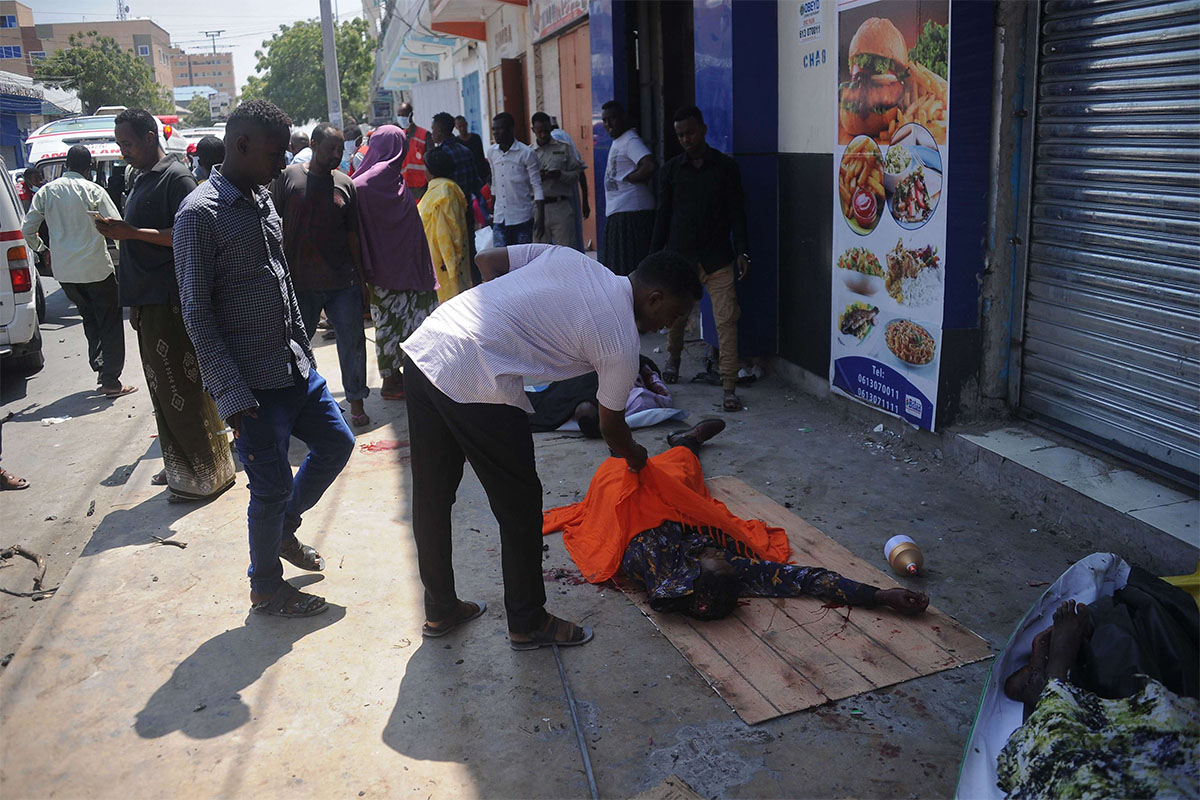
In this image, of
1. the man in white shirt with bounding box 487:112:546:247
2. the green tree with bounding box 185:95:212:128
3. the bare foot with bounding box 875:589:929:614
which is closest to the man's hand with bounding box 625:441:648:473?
the bare foot with bounding box 875:589:929:614

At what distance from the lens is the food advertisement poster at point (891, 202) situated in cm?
479

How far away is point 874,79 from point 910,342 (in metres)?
1.48

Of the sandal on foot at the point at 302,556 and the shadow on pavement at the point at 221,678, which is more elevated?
the sandal on foot at the point at 302,556

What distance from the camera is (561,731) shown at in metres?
2.97

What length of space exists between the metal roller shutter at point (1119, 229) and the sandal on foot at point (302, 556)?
11.8 feet

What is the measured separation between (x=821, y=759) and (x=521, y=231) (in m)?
7.22

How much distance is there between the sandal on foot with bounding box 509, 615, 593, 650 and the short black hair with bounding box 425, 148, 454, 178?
4.93 meters

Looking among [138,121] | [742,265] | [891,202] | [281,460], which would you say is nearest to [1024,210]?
[891,202]

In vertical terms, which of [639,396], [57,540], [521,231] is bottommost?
[57,540]

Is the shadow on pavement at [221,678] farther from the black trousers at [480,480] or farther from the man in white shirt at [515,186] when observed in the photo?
the man in white shirt at [515,186]

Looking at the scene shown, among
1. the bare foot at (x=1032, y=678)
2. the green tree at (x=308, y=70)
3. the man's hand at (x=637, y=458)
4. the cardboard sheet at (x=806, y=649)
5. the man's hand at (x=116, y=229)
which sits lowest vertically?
the cardboard sheet at (x=806, y=649)

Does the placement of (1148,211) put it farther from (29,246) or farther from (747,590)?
(29,246)

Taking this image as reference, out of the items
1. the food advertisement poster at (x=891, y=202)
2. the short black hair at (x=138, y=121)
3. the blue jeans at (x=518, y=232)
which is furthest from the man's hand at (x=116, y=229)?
the blue jeans at (x=518, y=232)

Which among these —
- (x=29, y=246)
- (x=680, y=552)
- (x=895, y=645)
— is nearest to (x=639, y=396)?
(x=680, y=552)
